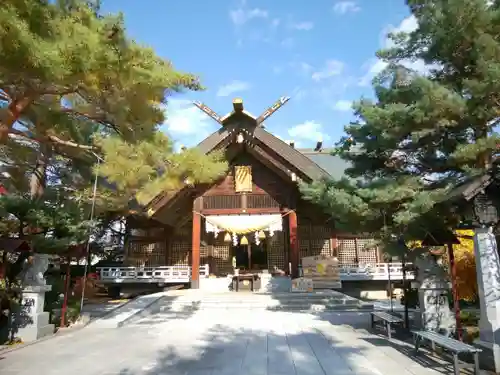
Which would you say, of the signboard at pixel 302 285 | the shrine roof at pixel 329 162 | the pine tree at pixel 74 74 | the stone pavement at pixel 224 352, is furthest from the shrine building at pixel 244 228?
the pine tree at pixel 74 74

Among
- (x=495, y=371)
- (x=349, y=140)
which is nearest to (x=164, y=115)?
(x=349, y=140)

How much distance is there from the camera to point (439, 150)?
22.3ft

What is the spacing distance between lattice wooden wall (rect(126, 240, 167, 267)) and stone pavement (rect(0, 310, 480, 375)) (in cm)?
814

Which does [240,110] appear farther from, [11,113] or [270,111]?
[11,113]

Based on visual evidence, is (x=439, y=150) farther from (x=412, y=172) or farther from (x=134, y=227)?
(x=134, y=227)

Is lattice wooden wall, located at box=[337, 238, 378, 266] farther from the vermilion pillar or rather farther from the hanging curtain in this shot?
the vermilion pillar

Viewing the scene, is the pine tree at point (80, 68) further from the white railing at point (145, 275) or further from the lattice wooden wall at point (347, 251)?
the lattice wooden wall at point (347, 251)

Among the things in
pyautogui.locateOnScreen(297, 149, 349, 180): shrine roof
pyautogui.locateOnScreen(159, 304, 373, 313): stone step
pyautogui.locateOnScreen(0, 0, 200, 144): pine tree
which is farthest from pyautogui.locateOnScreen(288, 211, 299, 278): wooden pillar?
pyautogui.locateOnScreen(0, 0, 200, 144): pine tree

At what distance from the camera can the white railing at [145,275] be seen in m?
14.8

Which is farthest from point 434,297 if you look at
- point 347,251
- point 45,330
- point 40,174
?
point 347,251

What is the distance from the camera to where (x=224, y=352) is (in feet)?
18.9

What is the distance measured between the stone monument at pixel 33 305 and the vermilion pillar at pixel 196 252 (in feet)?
23.6

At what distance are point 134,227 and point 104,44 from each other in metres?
12.8

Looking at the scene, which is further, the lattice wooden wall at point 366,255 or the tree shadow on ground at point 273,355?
the lattice wooden wall at point 366,255
